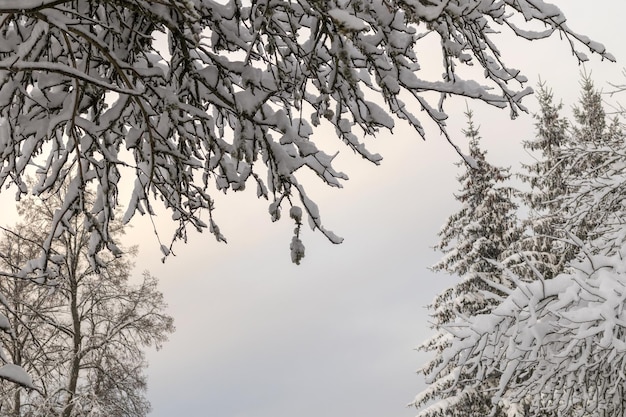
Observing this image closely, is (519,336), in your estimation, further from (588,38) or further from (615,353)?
(588,38)

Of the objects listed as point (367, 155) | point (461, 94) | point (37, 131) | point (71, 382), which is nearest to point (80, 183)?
point (37, 131)

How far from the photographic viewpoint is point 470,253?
55.0 feet

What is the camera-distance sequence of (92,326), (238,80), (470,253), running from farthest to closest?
(470,253)
(92,326)
(238,80)

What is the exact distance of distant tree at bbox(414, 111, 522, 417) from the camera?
631 inches

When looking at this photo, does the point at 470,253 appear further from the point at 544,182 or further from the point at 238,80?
the point at 238,80

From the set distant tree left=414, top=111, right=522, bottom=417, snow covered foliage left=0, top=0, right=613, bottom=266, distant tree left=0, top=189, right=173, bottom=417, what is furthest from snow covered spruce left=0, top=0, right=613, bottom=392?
distant tree left=414, top=111, right=522, bottom=417

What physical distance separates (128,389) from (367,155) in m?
10.8

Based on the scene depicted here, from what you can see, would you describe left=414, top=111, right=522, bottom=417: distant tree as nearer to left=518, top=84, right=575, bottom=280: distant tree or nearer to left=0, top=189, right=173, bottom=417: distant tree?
left=518, top=84, right=575, bottom=280: distant tree

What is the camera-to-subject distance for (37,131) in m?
2.62

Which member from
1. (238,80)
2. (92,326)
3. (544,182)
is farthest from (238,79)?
(544,182)

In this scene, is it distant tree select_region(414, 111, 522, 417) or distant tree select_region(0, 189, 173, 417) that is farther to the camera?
distant tree select_region(414, 111, 522, 417)

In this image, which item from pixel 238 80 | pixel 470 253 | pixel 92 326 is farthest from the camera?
pixel 470 253

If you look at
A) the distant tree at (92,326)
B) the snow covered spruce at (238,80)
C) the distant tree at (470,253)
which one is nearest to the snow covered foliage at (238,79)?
the snow covered spruce at (238,80)

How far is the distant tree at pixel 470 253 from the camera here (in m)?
16.0
